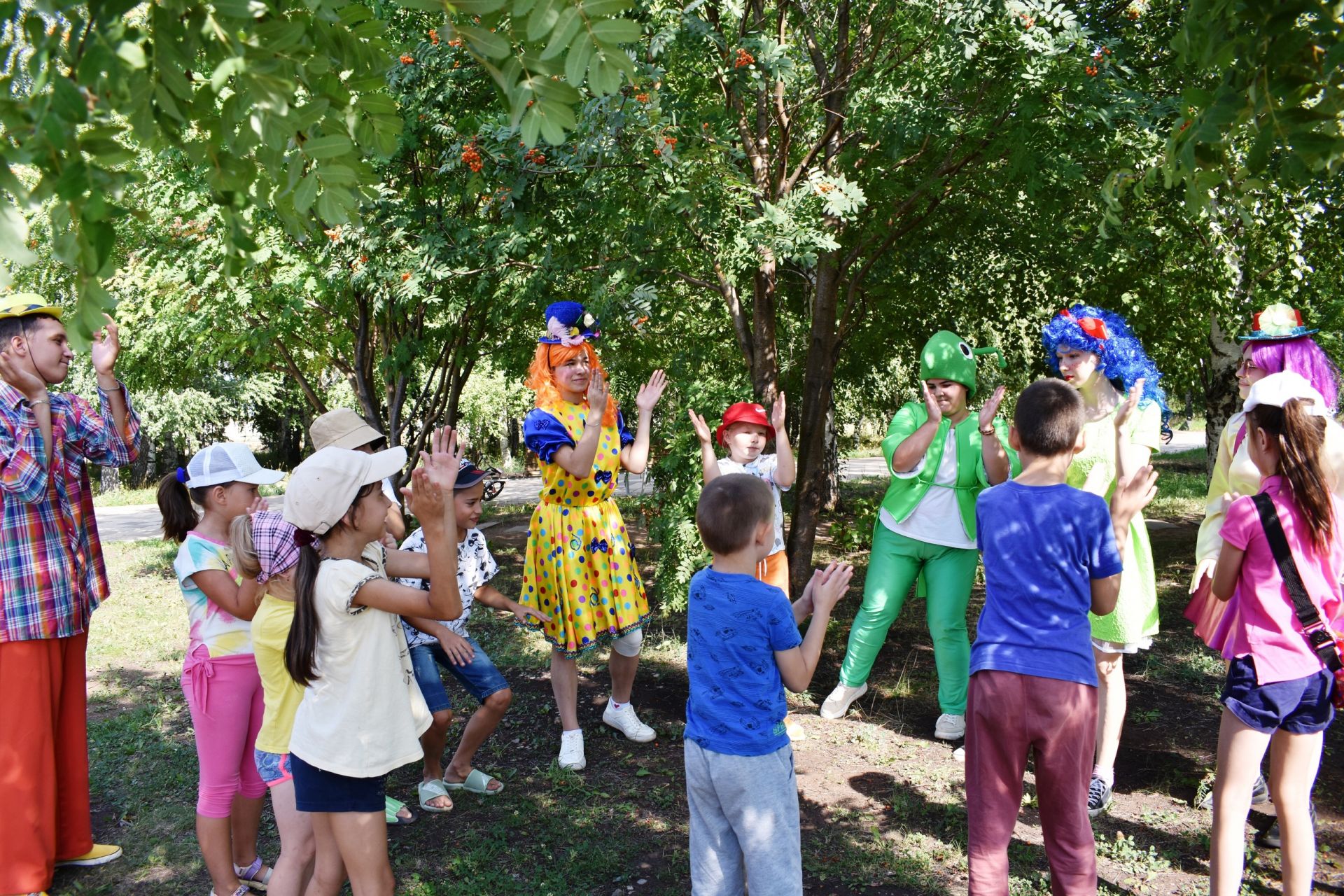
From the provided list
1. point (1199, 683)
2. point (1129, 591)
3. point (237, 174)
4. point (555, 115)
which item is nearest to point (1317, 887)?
point (1129, 591)

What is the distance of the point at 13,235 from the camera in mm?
1504

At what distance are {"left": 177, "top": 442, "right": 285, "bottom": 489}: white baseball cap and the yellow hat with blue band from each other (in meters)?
0.75

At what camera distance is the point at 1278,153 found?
561 cm

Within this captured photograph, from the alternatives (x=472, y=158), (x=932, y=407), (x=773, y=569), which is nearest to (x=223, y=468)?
Result: (x=773, y=569)

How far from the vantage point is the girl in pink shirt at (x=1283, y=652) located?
2.77 metres

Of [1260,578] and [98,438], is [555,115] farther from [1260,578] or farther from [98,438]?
[98,438]

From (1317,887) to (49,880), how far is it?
14.7 ft

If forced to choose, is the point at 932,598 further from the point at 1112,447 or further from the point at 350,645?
the point at 350,645

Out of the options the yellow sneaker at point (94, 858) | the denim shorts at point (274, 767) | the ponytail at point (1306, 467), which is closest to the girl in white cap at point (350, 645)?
the denim shorts at point (274, 767)

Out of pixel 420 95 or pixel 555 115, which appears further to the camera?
pixel 420 95

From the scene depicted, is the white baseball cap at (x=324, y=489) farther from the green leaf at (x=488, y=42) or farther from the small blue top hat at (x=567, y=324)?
the small blue top hat at (x=567, y=324)

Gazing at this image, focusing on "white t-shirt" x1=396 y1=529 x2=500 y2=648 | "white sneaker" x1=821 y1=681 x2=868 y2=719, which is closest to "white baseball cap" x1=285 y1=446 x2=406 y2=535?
"white t-shirt" x1=396 y1=529 x2=500 y2=648

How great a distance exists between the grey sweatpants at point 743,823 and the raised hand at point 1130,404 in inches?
83.9

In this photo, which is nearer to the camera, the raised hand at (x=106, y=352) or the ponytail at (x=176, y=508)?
the ponytail at (x=176, y=508)
